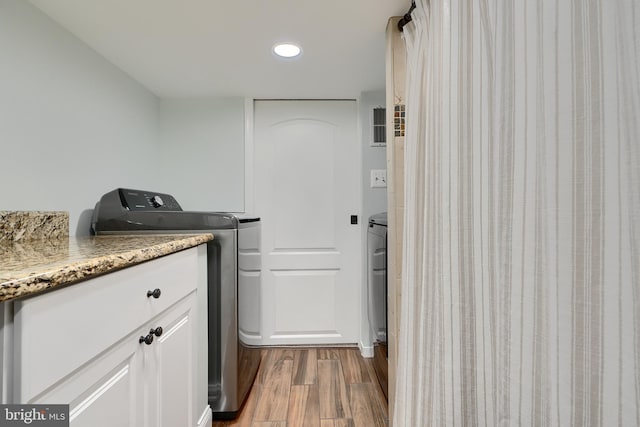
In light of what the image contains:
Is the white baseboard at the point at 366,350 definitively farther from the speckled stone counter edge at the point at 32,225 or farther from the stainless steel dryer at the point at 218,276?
the speckled stone counter edge at the point at 32,225

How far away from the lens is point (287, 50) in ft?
5.70

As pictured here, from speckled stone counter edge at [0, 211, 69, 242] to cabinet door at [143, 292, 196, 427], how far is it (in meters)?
0.71

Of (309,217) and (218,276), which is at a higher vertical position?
(309,217)

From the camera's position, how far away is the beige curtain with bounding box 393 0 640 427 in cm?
43

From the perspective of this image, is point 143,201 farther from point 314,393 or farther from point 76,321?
point 314,393

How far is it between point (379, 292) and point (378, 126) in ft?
4.34

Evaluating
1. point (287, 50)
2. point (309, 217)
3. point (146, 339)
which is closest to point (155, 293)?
point (146, 339)

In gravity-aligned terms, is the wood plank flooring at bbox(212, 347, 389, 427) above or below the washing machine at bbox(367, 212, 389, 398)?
below

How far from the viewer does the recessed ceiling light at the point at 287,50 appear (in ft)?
5.57

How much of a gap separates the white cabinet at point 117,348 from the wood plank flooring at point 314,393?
48 cm

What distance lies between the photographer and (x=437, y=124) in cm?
103

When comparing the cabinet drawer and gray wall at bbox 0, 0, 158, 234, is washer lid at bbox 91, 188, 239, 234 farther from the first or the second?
the cabinet drawer

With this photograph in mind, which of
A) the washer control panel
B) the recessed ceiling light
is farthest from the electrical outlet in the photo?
the washer control panel

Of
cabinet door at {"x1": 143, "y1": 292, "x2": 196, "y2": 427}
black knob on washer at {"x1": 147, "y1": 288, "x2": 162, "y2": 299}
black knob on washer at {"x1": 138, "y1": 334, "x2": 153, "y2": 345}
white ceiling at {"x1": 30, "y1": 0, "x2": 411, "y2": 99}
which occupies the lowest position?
cabinet door at {"x1": 143, "y1": 292, "x2": 196, "y2": 427}
